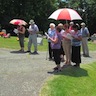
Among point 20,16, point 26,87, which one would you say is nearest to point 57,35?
point 26,87

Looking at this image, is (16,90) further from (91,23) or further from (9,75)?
(91,23)

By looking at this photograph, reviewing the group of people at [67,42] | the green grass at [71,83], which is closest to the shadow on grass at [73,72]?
the green grass at [71,83]

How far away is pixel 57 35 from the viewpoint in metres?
13.5

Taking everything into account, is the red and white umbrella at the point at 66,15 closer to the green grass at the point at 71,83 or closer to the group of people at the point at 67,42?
the group of people at the point at 67,42

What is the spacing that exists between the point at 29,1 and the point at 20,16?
11.3 ft

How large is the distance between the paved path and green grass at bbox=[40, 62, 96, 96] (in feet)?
1.03

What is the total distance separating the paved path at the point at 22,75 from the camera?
10.2 m

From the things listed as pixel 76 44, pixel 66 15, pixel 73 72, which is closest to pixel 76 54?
pixel 76 44

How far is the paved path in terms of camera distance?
10180 millimetres

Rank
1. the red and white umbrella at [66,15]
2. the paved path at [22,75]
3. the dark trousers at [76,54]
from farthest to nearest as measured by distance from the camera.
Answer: the dark trousers at [76,54] < the red and white umbrella at [66,15] < the paved path at [22,75]

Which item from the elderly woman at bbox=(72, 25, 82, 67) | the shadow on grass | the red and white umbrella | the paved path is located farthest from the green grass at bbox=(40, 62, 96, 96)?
the red and white umbrella

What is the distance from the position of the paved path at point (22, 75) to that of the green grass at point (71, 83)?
1.03ft

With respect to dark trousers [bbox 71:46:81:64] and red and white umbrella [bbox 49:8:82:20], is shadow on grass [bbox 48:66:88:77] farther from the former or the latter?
red and white umbrella [bbox 49:8:82:20]

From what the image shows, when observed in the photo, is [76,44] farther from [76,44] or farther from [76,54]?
[76,54]
